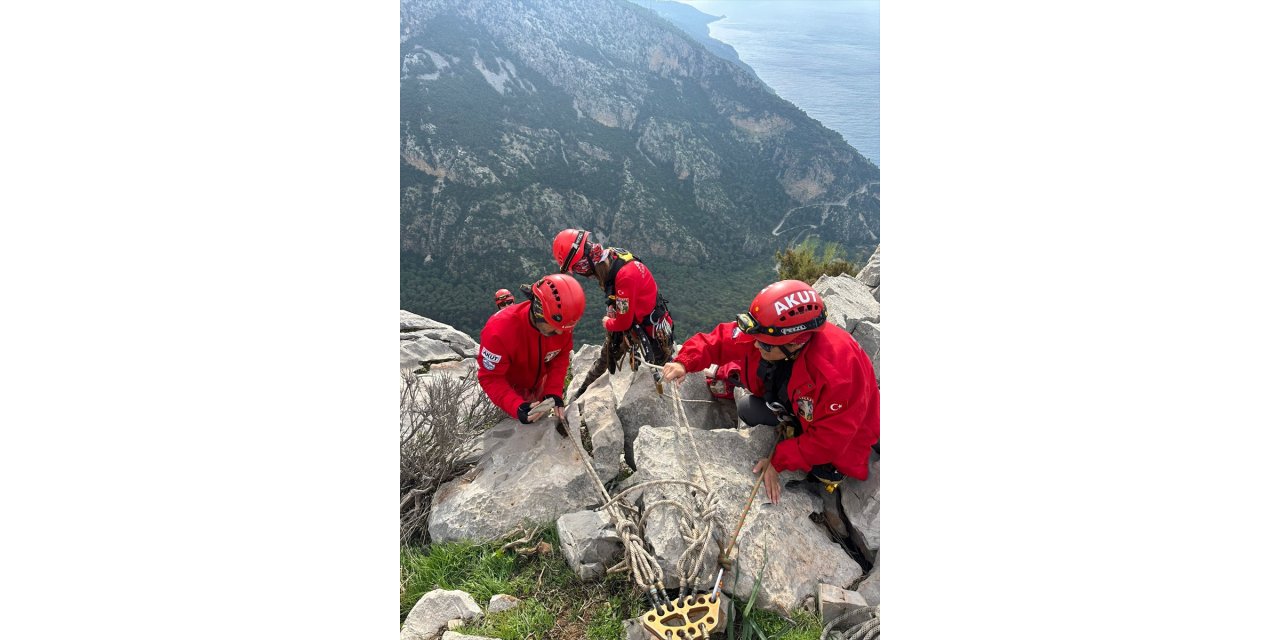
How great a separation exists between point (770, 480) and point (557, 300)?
1.87 m

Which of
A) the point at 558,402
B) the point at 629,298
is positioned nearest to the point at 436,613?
the point at 558,402

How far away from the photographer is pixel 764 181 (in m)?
30.6

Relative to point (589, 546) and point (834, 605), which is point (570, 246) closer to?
point (589, 546)

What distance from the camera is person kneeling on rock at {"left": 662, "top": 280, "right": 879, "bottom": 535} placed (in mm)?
3795

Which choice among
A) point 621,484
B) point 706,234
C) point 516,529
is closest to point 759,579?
point 621,484

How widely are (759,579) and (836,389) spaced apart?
51.0 inches

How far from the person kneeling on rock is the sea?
10.5 meters

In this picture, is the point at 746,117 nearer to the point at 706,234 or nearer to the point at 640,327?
the point at 706,234

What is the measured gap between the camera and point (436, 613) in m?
3.21

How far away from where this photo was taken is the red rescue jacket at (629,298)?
6070 mm

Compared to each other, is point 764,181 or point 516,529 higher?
point 764,181

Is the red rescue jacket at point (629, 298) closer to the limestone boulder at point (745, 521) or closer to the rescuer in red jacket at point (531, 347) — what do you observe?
the rescuer in red jacket at point (531, 347)

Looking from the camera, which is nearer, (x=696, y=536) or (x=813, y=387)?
(x=696, y=536)

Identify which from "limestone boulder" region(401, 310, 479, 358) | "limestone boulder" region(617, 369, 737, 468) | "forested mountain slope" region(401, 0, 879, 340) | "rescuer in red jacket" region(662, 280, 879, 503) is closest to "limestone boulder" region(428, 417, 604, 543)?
"limestone boulder" region(617, 369, 737, 468)
